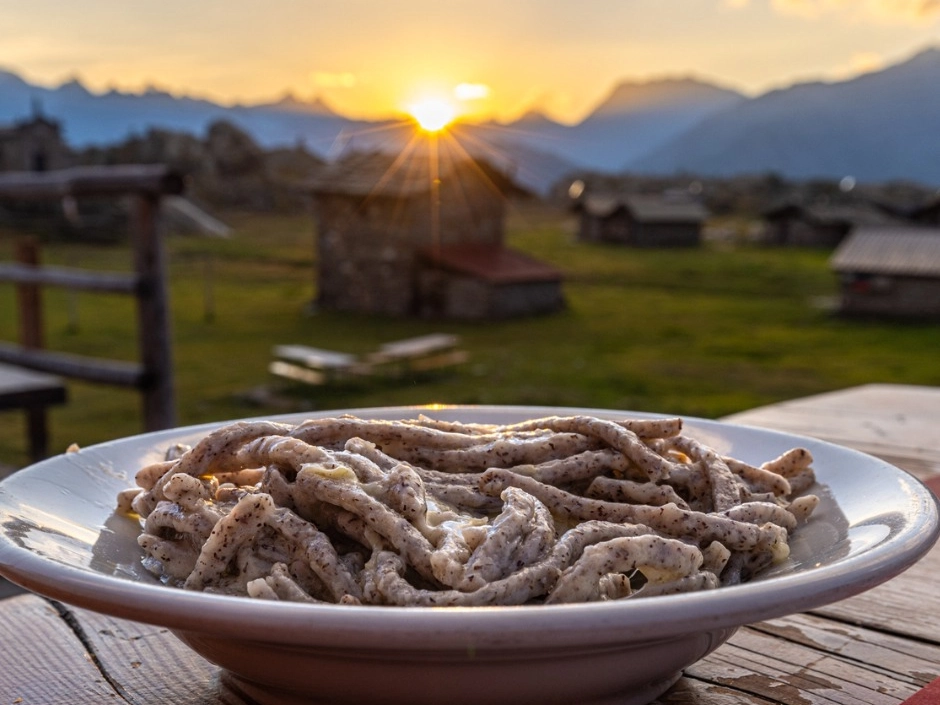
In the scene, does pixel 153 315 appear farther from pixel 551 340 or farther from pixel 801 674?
pixel 551 340

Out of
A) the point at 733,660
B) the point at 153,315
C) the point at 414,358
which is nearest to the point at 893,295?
the point at 414,358

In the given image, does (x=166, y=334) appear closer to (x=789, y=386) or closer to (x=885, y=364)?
(x=789, y=386)

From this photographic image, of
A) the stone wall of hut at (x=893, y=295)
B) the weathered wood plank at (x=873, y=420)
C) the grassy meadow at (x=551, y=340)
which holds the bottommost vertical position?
the grassy meadow at (x=551, y=340)

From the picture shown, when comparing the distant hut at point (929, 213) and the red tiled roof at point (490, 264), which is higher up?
the distant hut at point (929, 213)

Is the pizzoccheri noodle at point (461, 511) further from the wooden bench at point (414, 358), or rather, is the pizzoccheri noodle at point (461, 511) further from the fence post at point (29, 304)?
the wooden bench at point (414, 358)

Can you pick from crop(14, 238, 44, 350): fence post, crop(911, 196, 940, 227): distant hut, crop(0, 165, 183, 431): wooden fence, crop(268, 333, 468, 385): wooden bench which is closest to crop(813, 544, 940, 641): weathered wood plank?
crop(0, 165, 183, 431): wooden fence

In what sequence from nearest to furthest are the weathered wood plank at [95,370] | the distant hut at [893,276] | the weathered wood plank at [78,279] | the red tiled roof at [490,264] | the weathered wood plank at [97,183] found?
the weathered wood plank at [97,183] < the weathered wood plank at [78,279] < the weathered wood plank at [95,370] < the distant hut at [893,276] < the red tiled roof at [490,264]

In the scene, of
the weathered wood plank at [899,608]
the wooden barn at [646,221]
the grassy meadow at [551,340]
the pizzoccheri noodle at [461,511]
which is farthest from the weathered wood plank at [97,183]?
the wooden barn at [646,221]
